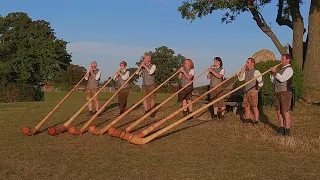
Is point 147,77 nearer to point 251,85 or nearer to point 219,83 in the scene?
point 219,83

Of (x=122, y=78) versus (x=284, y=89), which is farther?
(x=122, y=78)

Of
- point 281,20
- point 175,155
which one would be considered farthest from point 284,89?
point 281,20

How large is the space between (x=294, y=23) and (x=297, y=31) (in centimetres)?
40

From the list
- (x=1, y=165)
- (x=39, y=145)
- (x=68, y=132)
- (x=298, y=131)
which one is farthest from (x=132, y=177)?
(x=298, y=131)

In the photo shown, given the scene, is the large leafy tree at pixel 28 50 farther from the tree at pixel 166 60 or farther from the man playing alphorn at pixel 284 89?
the tree at pixel 166 60

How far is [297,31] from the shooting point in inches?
618

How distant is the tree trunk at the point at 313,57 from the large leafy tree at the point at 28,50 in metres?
25.8

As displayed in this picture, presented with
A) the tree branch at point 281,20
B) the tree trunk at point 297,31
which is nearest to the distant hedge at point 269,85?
the tree trunk at point 297,31

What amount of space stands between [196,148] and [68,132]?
11.2ft

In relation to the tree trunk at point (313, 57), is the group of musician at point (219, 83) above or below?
below

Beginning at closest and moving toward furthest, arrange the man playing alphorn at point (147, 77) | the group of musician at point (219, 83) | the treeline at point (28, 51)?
the group of musician at point (219, 83) → the man playing alphorn at point (147, 77) → the treeline at point (28, 51)

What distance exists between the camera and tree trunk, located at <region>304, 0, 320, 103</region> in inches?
584

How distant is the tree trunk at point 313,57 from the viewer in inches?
584

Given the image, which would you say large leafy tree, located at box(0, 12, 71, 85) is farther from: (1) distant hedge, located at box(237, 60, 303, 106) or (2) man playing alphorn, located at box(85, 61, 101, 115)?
(1) distant hedge, located at box(237, 60, 303, 106)
